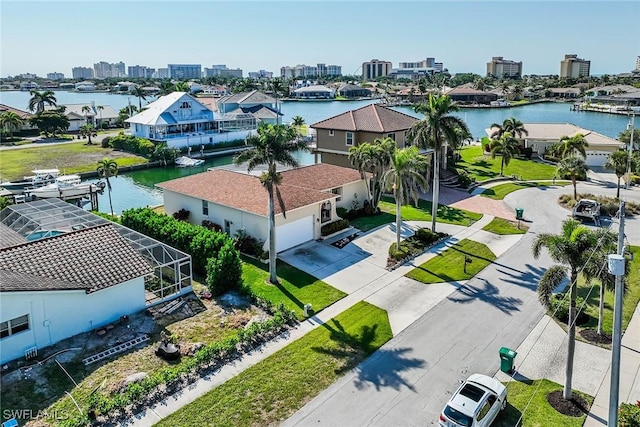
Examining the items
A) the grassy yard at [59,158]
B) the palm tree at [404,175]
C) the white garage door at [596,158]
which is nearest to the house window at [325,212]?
the palm tree at [404,175]

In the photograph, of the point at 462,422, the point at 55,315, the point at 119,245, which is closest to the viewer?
the point at 462,422

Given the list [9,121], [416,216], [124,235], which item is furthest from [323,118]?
[124,235]

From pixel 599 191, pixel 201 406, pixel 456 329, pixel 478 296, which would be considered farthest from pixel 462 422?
pixel 599 191

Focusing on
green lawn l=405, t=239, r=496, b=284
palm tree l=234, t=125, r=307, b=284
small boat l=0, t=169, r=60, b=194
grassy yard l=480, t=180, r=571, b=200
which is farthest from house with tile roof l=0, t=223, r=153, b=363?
grassy yard l=480, t=180, r=571, b=200

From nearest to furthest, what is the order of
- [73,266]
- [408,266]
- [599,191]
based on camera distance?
[73,266], [408,266], [599,191]

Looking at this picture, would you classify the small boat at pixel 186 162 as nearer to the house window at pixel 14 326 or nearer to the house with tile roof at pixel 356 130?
the house with tile roof at pixel 356 130

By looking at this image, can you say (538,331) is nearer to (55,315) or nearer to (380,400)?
(380,400)

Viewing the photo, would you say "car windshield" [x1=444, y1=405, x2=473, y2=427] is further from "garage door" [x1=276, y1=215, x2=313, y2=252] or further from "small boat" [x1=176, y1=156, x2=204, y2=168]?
"small boat" [x1=176, y1=156, x2=204, y2=168]
